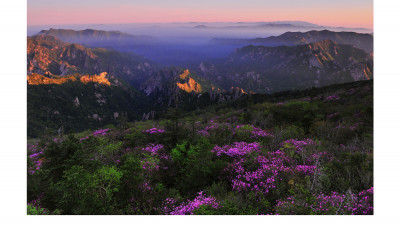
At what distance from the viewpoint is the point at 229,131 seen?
29.9ft

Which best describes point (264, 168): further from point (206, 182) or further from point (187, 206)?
point (187, 206)

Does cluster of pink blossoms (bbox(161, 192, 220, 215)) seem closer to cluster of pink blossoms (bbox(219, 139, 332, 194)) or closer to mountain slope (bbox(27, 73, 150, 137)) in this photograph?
cluster of pink blossoms (bbox(219, 139, 332, 194))

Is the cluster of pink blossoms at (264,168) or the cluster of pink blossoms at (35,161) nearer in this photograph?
the cluster of pink blossoms at (264,168)

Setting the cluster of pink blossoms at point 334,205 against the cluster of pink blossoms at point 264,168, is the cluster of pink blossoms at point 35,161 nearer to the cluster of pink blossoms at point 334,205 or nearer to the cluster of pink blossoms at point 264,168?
the cluster of pink blossoms at point 264,168

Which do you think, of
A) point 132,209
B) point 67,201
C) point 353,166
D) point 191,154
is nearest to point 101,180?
point 67,201

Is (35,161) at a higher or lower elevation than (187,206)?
lower

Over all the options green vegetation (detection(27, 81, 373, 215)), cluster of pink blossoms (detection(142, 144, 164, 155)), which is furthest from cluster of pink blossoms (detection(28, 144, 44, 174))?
cluster of pink blossoms (detection(142, 144, 164, 155))

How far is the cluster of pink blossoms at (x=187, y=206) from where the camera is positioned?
3.58 metres

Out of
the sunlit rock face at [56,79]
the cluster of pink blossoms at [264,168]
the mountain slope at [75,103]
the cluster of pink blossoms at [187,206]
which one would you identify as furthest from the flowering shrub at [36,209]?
the sunlit rock face at [56,79]

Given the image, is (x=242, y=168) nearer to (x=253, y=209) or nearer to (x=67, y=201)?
(x=253, y=209)

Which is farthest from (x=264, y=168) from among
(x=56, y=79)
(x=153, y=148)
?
(x=56, y=79)

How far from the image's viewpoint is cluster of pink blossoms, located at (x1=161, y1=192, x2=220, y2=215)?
141 inches

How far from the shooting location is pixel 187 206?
3686 mm
